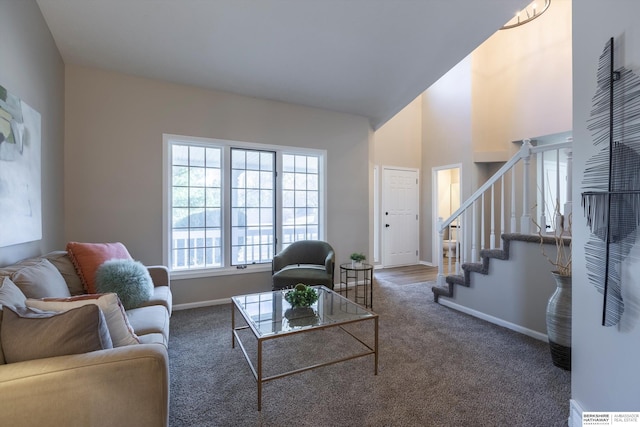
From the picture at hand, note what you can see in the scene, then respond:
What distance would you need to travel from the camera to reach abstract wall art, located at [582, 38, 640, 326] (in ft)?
3.92

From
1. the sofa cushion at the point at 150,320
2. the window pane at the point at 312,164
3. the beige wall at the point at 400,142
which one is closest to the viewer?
the sofa cushion at the point at 150,320

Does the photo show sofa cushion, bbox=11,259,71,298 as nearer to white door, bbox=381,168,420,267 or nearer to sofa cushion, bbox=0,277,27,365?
sofa cushion, bbox=0,277,27,365

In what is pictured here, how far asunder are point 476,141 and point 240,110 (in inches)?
159

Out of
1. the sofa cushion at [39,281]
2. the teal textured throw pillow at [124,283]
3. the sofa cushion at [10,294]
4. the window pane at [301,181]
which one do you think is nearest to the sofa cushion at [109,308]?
the sofa cushion at [10,294]

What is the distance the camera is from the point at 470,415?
5.25ft

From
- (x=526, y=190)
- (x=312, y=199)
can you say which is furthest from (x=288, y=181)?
(x=526, y=190)

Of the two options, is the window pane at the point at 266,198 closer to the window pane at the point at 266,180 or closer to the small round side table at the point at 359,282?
the window pane at the point at 266,180

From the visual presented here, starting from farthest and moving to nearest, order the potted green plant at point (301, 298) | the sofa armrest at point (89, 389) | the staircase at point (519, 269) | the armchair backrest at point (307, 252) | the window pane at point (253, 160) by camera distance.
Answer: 1. the window pane at point (253, 160)
2. the armchair backrest at point (307, 252)
3. the staircase at point (519, 269)
4. the potted green plant at point (301, 298)
5. the sofa armrest at point (89, 389)

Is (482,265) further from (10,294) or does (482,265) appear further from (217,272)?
(10,294)

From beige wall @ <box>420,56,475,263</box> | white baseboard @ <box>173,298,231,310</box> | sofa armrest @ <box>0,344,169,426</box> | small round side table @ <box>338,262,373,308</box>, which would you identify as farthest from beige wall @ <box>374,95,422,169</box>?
sofa armrest @ <box>0,344,169,426</box>

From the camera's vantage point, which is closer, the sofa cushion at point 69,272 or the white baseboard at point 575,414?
the white baseboard at point 575,414

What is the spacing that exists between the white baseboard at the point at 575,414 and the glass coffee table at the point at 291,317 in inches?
41.6

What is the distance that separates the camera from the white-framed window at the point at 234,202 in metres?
3.37

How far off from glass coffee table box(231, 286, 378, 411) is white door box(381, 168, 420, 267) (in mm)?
3511
